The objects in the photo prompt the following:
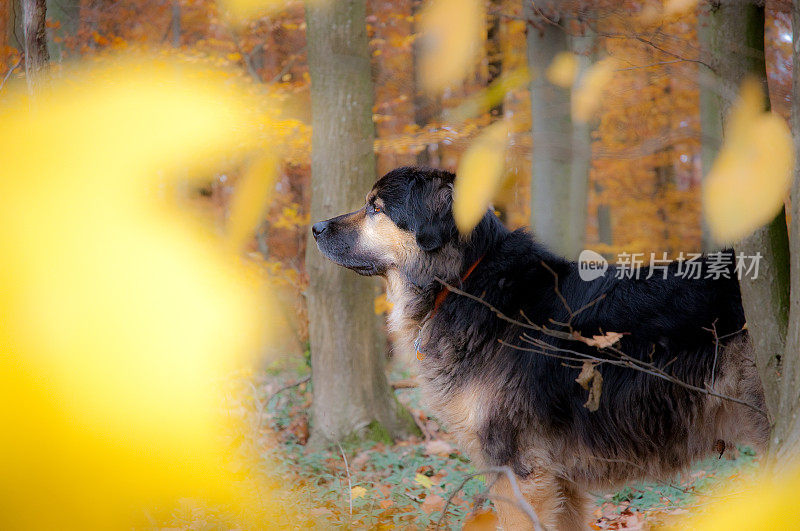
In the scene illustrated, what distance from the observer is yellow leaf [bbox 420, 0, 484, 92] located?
912cm

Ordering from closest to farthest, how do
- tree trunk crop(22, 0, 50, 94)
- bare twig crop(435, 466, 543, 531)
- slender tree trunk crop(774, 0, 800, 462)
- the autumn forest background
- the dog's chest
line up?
bare twig crop(435, 466, 543, 531)
slender tree trunk crop(774, 0, 800, 462)
the autumn forest background
the dog's chest
tree trunk crop(22, 0, 50, 94)

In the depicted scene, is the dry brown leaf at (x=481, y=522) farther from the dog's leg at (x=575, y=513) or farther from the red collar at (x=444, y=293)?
the red collar at (x=444, y=293)

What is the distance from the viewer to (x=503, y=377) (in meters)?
3.98

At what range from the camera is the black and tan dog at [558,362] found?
3699mm

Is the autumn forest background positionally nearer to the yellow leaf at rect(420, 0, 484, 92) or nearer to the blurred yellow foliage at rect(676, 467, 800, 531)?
the yellow leaf at rect(420, 0, 484, 92)

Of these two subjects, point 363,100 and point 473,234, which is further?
point 363,100

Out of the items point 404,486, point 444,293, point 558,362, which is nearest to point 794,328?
point 558,362

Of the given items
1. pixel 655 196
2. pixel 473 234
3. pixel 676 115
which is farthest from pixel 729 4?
pixel 655 196

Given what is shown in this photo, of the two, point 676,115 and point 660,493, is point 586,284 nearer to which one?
point 660,493

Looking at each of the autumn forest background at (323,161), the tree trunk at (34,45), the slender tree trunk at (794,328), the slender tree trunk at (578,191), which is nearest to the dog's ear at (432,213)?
the autumn forest background at (323,161)

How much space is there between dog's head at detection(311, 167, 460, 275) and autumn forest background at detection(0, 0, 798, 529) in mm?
977

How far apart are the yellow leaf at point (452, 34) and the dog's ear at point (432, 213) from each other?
5.20 metres

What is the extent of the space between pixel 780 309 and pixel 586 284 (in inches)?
42.7

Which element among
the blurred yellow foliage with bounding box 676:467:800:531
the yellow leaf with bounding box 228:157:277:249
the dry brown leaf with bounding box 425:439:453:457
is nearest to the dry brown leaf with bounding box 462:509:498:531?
the blurred yellow foliage with bounding box 676:467:800:531
